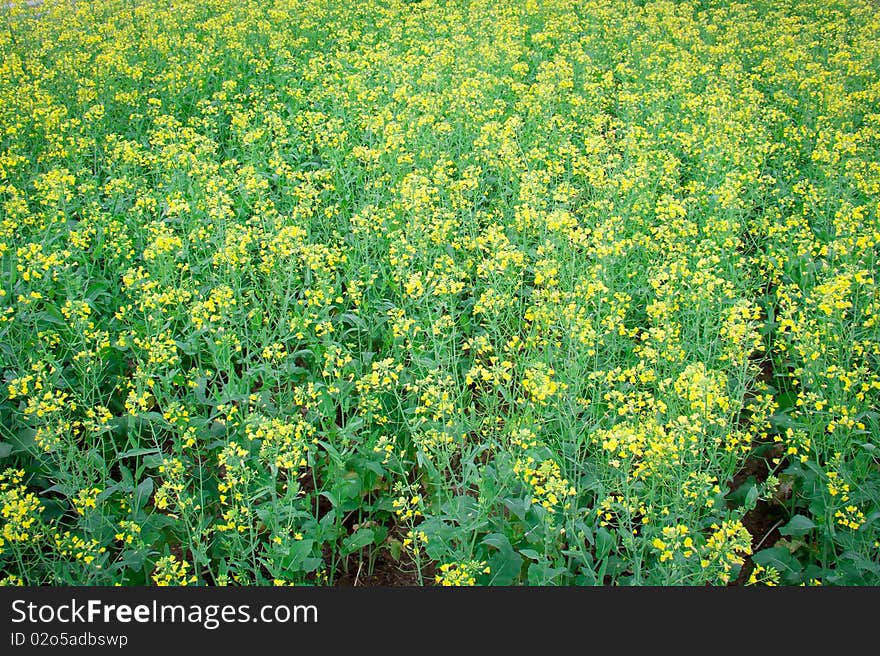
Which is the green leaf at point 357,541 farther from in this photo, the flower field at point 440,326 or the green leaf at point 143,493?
the green leaf at point 143,493

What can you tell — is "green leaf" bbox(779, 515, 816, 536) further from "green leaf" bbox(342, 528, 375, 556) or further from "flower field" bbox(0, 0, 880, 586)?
"green leaf" bbox(342, 528, 375, 556)

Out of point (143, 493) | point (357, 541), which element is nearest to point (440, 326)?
point (357, 541)

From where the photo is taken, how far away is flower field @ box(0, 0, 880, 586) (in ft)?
12.8

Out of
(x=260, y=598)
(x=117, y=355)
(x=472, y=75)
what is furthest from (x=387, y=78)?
(x=260, y=598)

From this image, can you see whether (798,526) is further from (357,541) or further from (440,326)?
(357,541)

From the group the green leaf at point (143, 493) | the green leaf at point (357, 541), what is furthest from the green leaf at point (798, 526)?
the green leaf at point (143, 493)

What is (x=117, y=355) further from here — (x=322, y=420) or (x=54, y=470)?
(x=322, y=420)

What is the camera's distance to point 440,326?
15.1 ft

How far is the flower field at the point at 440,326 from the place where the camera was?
3887mm

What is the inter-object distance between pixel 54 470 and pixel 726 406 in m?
3.82

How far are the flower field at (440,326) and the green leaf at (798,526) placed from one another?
0.06ft

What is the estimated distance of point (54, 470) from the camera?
443 centimetres

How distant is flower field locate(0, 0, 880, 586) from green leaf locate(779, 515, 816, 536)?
0.7 inches

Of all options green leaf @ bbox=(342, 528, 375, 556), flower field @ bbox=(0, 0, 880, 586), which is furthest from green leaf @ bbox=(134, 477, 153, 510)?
green leaf @ bbox=(342, 528, 375, 556)
